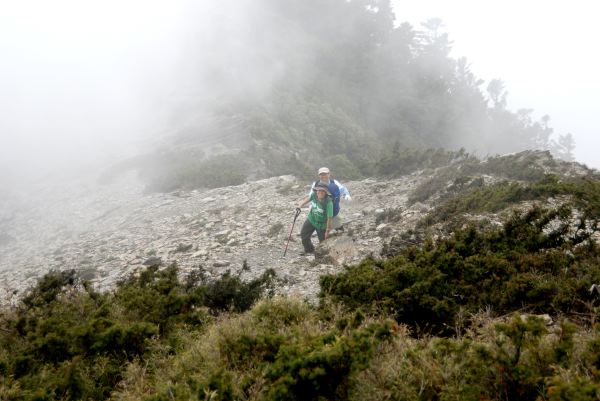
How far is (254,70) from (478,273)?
3002 centimetres

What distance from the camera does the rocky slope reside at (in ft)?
31.7

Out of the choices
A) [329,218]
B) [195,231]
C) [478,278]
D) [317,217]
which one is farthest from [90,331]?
[195,231]

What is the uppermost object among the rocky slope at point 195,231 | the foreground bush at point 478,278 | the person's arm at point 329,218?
the foreground bush at point 478,278

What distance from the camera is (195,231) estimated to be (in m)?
12.6

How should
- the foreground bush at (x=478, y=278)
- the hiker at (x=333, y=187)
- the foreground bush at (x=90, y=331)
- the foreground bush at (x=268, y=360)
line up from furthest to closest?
the hiker at (x=333, y=187)
the foreground bush at (x=478, y=278)
the foreground bush at (x=90, y=331)
the foreground bush at (x=268, y=360)

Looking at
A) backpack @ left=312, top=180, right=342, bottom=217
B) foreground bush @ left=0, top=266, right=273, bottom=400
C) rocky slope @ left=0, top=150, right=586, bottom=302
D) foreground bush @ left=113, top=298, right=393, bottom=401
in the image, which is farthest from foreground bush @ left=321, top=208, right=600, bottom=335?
backpack @ left=312, top=180, right=342, bottom=217

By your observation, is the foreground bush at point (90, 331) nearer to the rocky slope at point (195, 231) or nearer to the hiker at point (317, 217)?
the rocky slope at point (195, 231)

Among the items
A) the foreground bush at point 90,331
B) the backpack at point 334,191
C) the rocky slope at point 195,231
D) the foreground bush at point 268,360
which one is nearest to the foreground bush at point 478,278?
the foreground bush at point 268,360

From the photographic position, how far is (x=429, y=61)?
141ft

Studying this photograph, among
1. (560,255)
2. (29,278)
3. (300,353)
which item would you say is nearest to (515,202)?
(560,255)

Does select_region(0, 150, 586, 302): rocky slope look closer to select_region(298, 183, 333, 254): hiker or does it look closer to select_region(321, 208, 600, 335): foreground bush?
select_region(298, 183, 333, 254): hiker

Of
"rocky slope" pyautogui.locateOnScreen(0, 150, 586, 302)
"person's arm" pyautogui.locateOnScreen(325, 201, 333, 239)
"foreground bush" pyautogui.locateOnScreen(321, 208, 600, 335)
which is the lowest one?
"rocky slope" pyautogui.locateOnScreen(0, 150, 586, 302)

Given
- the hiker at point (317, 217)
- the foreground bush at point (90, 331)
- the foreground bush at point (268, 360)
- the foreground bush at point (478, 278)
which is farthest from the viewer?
the hiker at point (317, 217)

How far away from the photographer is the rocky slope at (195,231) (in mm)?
9648
